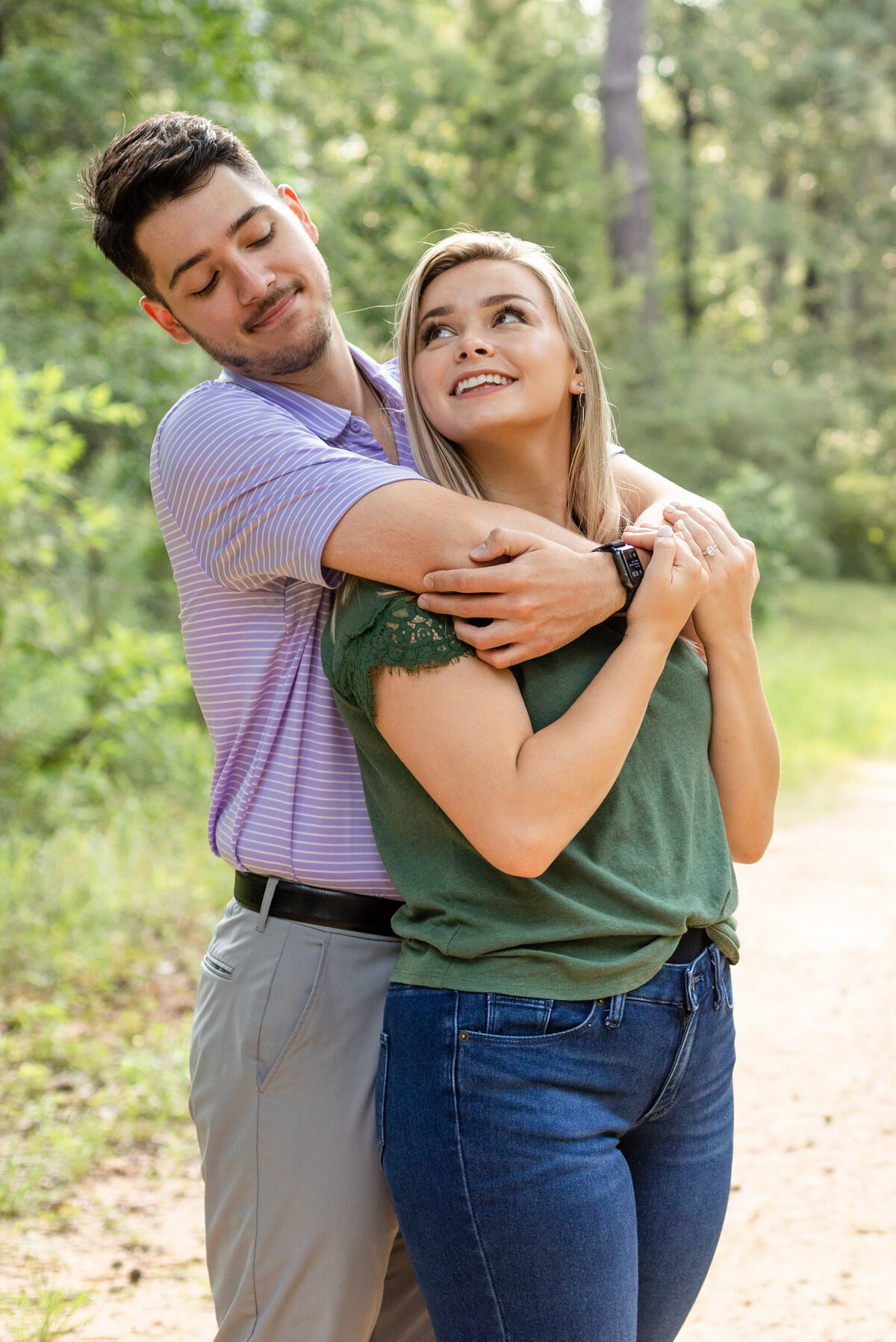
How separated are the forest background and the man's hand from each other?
6.88 feet

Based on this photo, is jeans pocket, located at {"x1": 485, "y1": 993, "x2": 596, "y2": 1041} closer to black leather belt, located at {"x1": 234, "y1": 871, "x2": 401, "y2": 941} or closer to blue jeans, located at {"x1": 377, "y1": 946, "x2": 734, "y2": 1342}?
blue jeans, located at {"x1": 377, "y1": 946, "x2": 734, "y2": 1342}

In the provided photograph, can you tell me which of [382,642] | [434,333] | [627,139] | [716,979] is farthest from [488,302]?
[627,139]

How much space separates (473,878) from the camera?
1646 millimetres

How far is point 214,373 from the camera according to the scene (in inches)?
273

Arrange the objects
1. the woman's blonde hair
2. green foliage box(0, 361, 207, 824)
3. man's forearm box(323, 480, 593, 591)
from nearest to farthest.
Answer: man's forearm box(323, 480, 593, 591) < the woman's blonde hair < green foliage box(0, 361, 207, 824)

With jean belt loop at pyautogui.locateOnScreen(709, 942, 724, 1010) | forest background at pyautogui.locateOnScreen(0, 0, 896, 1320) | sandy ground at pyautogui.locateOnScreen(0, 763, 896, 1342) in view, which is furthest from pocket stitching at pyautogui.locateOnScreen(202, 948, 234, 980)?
forest background at pyautogui.locateOnScreen(0, 0, 896, 1320)

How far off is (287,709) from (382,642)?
311 millimetres

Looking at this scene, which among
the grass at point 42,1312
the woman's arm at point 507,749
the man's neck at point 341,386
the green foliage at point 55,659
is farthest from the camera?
the green foliage at point 55,659

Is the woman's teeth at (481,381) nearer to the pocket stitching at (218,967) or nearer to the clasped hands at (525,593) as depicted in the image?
the clasped hands at (525,593)

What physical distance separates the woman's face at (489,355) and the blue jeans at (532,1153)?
2.91 ft

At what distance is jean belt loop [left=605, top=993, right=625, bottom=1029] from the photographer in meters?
1.62

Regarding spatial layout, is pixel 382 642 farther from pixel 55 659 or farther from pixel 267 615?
pixel 55 659

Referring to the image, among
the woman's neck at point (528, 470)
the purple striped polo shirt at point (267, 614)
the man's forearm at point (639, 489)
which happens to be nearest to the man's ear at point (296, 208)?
the purple striped polo shirt at point (267, 614)

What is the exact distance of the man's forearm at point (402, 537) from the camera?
165 centimetres
